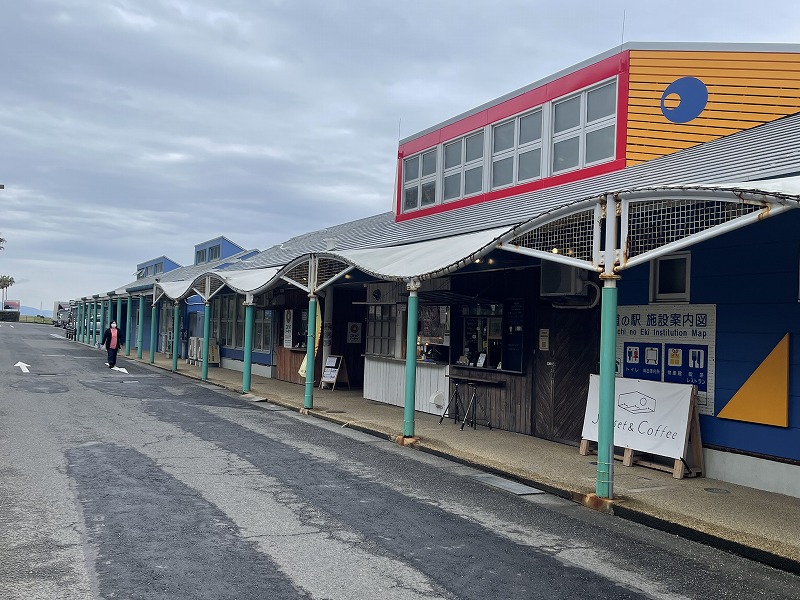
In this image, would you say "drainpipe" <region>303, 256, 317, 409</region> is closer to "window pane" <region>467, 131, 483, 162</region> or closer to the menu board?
the menu board

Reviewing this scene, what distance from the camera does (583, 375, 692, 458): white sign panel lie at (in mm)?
9398

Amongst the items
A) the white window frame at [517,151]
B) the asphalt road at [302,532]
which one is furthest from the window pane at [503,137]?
the asphalt road at [302,532]

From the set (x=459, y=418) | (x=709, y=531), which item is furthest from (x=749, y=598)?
(x=459, y=418)

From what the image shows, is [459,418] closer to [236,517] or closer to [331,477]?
[331,477]

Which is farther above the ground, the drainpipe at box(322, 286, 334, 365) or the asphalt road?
the drainpipe at box(322, 286, 334, 365)

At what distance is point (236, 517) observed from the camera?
6.92 metres

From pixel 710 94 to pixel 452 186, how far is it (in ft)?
21.7

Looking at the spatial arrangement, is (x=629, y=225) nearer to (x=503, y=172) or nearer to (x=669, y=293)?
(x=669, y=293)

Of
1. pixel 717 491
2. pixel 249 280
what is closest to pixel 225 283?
pixel 249 280

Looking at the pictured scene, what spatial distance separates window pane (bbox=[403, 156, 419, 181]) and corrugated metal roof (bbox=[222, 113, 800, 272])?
152 cm

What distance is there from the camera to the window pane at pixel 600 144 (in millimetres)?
13469

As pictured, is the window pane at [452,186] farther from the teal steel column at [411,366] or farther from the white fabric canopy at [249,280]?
the teal steel column at [411,366]

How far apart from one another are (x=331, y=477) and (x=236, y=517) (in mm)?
2143

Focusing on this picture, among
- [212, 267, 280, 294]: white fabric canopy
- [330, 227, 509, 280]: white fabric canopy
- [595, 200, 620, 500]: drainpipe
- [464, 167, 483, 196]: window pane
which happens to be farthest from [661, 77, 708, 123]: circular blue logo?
[212, 267, 280, 294]: white fabric canopy
